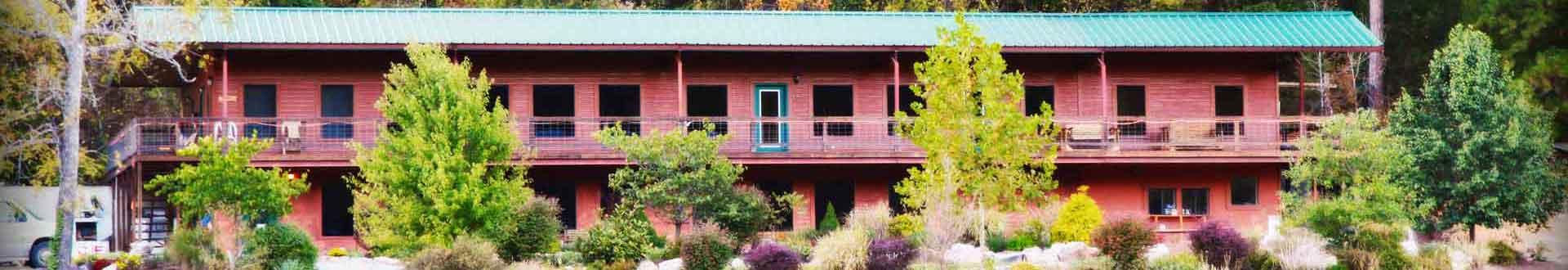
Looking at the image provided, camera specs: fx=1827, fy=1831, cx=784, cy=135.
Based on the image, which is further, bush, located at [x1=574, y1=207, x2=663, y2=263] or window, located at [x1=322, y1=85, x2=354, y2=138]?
A: window, located at [x1=322, y1=85, x2=354, y2=138]

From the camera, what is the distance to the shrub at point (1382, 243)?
26.6m

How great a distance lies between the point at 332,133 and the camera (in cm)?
3172

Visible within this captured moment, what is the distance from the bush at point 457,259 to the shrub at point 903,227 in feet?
21.7

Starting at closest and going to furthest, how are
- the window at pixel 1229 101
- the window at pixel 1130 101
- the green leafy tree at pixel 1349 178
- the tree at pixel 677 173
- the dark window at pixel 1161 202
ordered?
the green leafy tree at pixel 1349 178, the tree at pixel 677 173, the dark window at pixel 1161 202, the window at pixel 1130 101, the window at pixel 1229 101

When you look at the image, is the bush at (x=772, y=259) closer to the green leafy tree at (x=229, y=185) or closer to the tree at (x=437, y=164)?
the tree at (x=437, y=164)

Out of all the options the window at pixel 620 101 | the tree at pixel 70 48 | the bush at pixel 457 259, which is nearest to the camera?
the bush at pixel 457 259

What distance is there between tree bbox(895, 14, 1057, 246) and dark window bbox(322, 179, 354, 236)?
1131 cm

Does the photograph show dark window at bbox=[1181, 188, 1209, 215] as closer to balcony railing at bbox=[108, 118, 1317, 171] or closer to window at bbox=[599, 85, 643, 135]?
balcony railing at bbox=[108, 118, 1317, 171]

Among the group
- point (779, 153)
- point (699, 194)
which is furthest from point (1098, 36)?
point (699, 194)

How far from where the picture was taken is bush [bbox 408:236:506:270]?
77.4 ft

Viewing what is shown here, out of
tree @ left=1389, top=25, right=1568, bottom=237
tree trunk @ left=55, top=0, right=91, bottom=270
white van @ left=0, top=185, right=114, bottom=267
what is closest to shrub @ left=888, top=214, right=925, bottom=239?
tree @ left=1389, top=25, right=1568, bottom=237

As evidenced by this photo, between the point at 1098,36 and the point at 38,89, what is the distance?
59.2 ft

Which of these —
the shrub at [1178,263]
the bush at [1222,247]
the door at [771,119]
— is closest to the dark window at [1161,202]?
the shrub at [1178,263]

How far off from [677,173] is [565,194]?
5.33m
